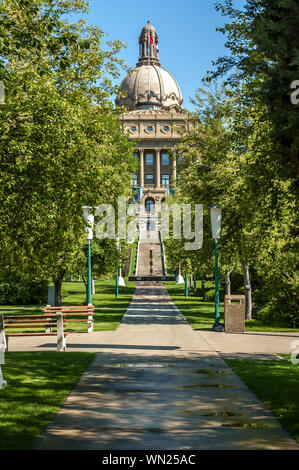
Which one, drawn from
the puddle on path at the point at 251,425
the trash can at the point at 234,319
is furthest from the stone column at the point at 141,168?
the puddle on path at the point at 251,425

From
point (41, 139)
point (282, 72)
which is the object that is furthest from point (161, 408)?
point (41, 139)

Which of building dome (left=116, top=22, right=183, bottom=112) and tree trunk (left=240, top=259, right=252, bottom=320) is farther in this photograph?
building dome (left=116, top=22, right=183, bottom=112)

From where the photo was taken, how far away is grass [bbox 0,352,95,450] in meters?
7.25

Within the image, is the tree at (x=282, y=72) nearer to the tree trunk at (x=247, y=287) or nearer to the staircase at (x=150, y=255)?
the tree trunk at (x=247, y=287)

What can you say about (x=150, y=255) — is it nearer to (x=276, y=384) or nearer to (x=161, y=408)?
(x=276, y=384)

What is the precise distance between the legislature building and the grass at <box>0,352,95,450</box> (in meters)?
108

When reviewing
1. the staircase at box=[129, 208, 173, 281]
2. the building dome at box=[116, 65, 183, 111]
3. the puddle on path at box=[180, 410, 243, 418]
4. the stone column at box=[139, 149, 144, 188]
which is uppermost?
the building dome at box=[116, 65, 183, 111]

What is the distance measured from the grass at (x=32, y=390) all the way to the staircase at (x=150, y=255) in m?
44.3

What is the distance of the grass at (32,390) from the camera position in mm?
7254

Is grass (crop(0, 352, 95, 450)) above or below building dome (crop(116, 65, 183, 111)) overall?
below

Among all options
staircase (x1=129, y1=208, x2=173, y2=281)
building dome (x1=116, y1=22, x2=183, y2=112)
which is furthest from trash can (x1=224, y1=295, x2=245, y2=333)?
building dome (x1=116, y1=22, x2=183, y2=112)

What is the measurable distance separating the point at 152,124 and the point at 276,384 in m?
129

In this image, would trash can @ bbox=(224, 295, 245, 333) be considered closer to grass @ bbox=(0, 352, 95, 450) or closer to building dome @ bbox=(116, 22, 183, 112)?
grass @ bbox=(0, 352, 95, 450)
